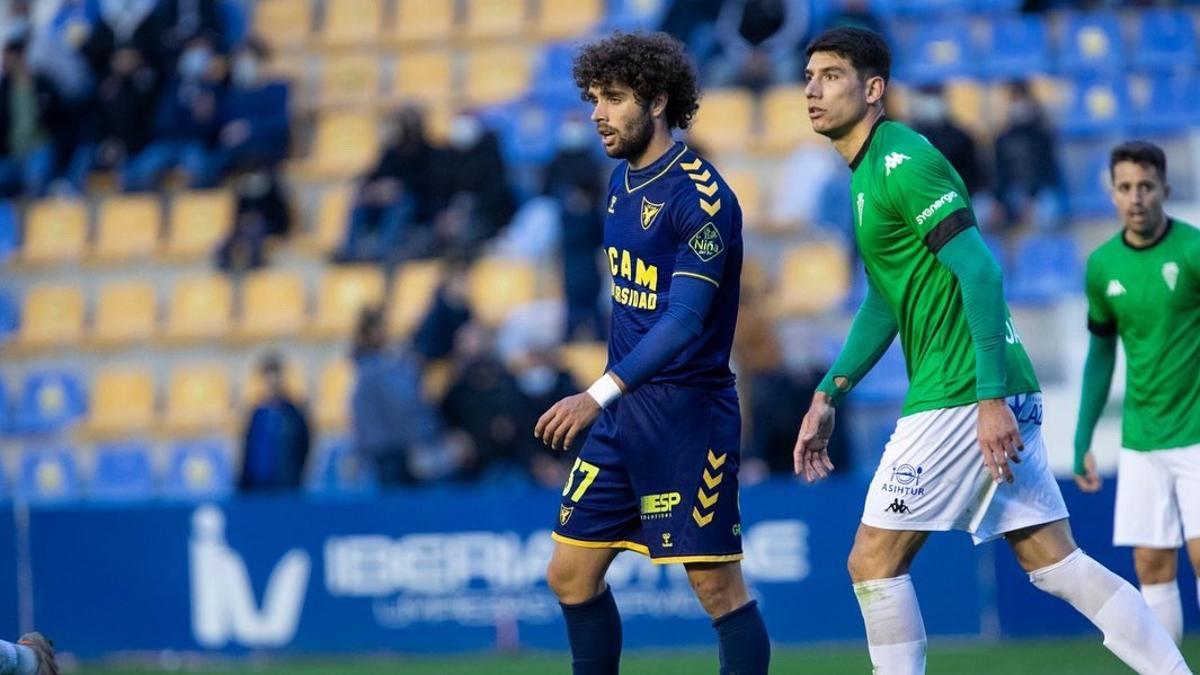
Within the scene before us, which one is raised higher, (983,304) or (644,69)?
(644,69)

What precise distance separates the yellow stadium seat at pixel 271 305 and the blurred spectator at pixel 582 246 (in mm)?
2935

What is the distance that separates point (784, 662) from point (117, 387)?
26.1 feet

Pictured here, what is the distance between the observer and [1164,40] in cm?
1430

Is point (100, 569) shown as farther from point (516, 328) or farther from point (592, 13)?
point (592, 13)

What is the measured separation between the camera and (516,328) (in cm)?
1368

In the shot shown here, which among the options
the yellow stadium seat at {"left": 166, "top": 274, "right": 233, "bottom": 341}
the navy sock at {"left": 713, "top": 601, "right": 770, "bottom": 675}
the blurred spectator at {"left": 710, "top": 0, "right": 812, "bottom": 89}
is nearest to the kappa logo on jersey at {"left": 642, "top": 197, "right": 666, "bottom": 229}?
the navy sock at {"left": 713, "top": 601, "right": 770, "bottom": 675}

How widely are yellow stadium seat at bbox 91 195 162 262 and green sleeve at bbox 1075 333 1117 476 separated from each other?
10913 millimetres

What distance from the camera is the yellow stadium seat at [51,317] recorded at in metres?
15.6

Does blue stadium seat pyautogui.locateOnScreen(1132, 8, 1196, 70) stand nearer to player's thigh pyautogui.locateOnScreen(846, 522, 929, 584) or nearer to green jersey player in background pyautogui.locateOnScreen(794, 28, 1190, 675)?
green jersey player in background pyautogui.locateOnScreen(794, 28, 1190, 675)

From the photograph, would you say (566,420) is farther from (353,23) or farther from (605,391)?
(353,23)

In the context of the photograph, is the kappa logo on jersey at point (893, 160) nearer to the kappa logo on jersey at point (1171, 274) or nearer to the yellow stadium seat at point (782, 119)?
the kappa logo on jersey at point (1171, 274)

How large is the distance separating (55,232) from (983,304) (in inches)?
512

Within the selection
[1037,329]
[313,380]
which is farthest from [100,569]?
[1037,329]

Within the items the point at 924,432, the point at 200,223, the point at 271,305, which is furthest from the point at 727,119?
the point at 924,432
